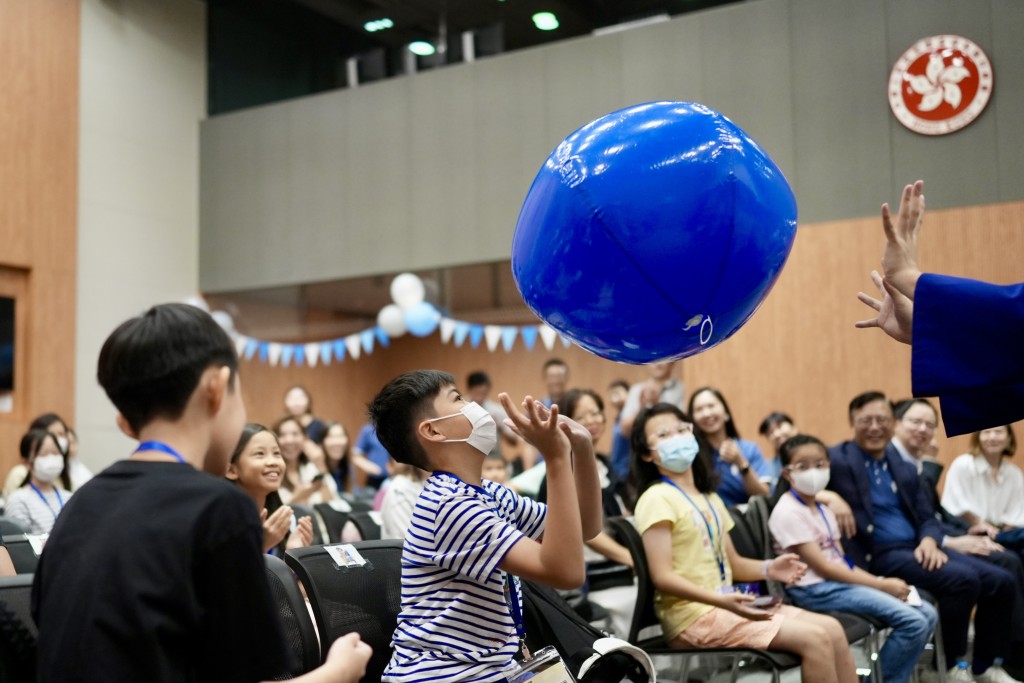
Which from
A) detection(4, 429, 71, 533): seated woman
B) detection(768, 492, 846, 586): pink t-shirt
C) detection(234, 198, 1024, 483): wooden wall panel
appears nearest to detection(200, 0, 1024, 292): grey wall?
detection(234, 198, 1024, 483): wooden wall panel

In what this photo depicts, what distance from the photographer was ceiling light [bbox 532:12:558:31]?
395 inches

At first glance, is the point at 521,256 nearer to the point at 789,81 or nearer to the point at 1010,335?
the point at 1010,335

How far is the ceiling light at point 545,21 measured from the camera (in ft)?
32.9

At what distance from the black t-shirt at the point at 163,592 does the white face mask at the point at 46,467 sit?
16.4 ft

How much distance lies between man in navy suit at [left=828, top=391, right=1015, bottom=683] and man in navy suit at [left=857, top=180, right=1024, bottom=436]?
2.83 meters

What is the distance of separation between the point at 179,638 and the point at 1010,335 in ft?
5.21

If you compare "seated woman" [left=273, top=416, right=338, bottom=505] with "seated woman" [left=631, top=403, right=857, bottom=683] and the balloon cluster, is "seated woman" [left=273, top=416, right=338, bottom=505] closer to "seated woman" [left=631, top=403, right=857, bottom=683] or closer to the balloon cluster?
"seated woman" [left=631, top=403, right=857, bottom=683]

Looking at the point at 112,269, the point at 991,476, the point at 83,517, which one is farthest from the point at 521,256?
the point at 112,269

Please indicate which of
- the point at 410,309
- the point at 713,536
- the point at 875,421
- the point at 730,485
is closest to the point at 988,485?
the point at 875,421

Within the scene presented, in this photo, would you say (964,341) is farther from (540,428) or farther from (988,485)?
(988,485)

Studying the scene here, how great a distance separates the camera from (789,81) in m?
8.28

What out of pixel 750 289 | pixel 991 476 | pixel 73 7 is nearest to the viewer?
pixel 750 289

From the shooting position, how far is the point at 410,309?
9.73 metres

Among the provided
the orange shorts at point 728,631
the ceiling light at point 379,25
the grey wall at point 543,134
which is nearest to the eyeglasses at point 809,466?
the orange shorts at point 728,631
